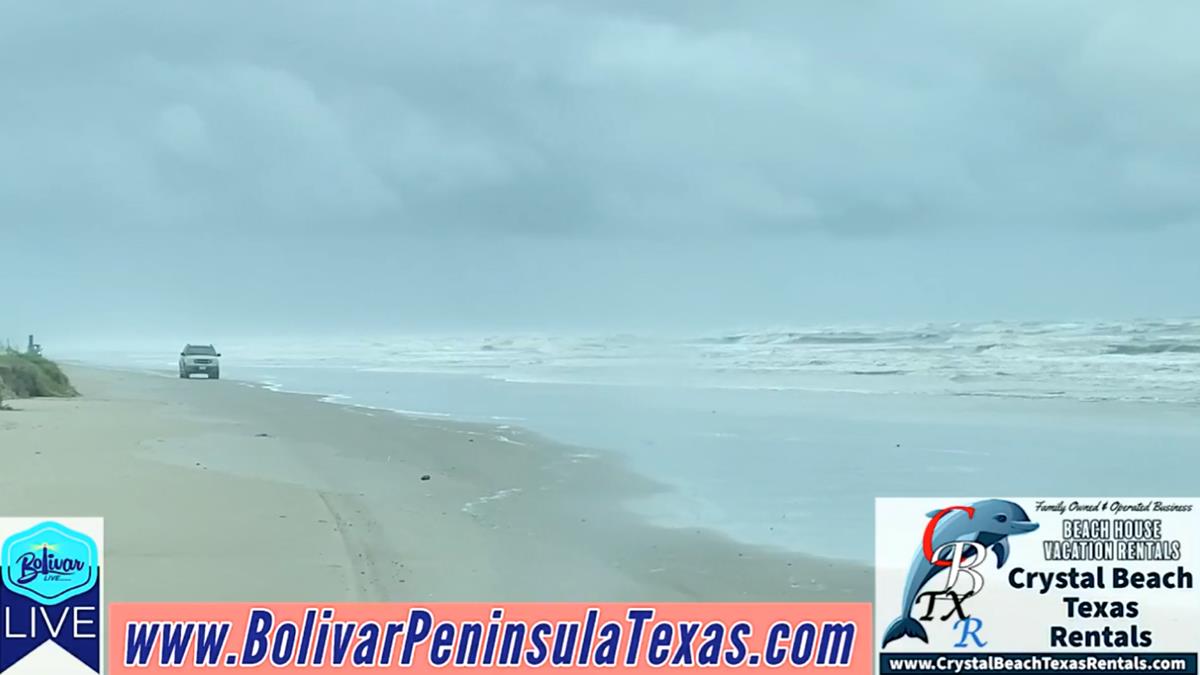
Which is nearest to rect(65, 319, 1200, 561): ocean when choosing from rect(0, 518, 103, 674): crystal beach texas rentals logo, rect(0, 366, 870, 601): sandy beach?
rect(0, 366, 870, 601): sandy beach

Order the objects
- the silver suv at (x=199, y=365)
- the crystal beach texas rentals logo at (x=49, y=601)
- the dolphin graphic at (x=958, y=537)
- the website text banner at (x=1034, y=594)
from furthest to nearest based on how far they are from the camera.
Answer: the silver suv at (x=199, y=365)
the dolphin graphic at (x=958, y=537)
the website text banner at (x=1034, y=594)
the crystal beach texas rentals logo at (x=49, y=601)

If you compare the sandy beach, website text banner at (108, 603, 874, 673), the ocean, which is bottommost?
website text banner at (108, 603, 874, 673)

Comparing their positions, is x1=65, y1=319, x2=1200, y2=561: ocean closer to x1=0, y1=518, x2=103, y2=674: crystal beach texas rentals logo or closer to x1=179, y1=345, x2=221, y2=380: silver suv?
x1=179, y1=345, x2=221, y2=380: silver suv

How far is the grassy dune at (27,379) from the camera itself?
21.0 meters

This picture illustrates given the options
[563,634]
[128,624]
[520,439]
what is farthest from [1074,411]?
[128,624]

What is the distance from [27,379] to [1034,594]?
2058 cm

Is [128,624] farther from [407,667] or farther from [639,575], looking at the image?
[639,575]

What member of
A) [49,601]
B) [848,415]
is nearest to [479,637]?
[49,601]

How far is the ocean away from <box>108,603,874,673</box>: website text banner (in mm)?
1841

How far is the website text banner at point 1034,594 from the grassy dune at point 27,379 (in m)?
18.4

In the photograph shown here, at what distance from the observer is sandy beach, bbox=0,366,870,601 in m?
6.17

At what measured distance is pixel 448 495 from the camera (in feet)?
31.0

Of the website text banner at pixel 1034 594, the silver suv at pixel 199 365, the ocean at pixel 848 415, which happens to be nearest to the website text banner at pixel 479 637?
the website text banner at pixel 1034 594

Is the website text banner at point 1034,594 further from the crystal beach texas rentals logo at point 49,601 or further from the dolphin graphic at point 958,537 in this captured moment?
the crystal beach texas rentals logo at point 49,601
